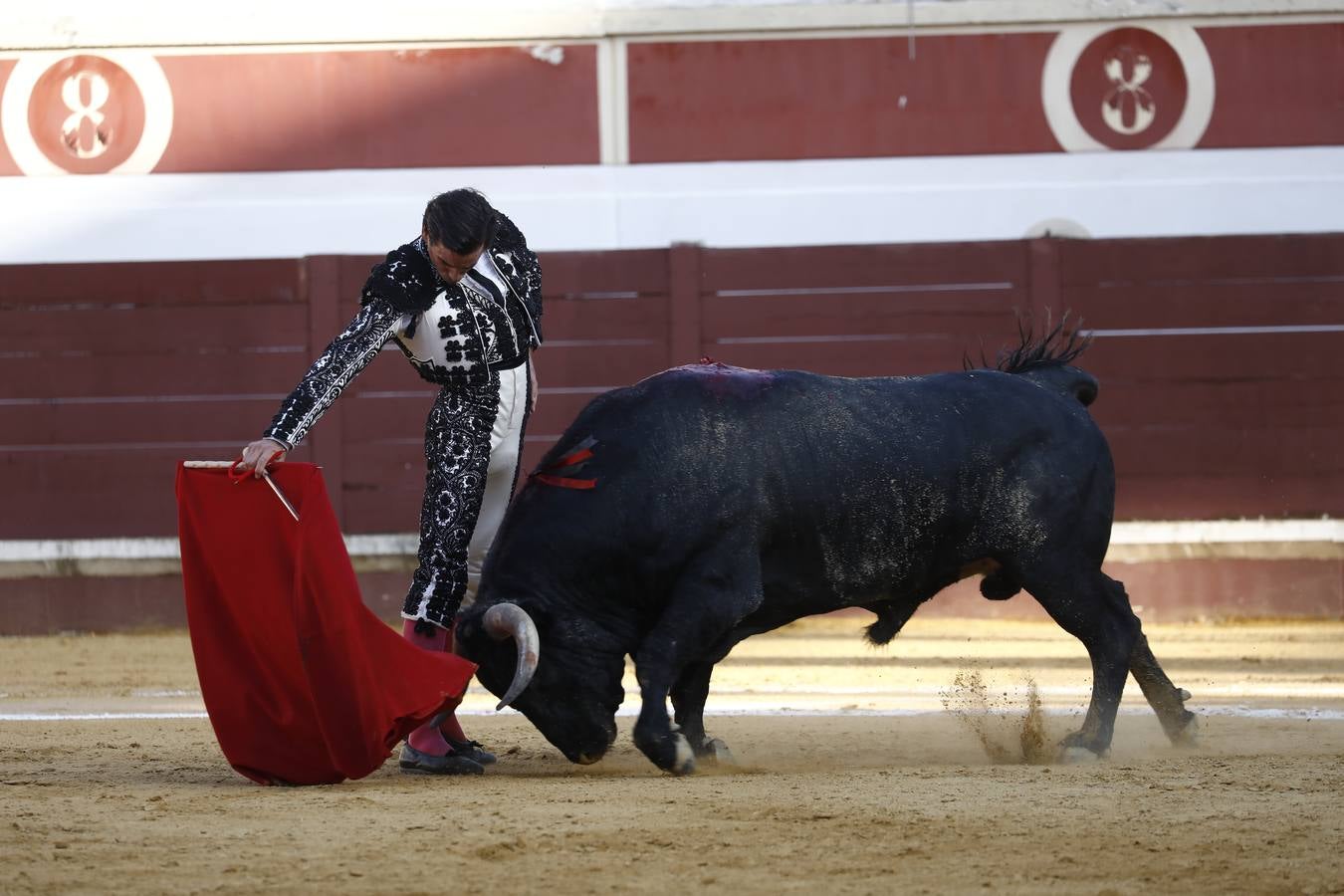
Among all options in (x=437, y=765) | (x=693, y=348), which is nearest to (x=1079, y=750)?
(x=437, y=765)

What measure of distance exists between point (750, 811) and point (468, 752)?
0.96 meters

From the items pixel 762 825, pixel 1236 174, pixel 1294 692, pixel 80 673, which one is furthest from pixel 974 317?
pixel 762 825

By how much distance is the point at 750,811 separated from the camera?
2.85 metres

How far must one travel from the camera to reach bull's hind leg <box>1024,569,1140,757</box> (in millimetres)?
3666

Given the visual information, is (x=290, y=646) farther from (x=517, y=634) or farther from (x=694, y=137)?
(x=694, y=137)

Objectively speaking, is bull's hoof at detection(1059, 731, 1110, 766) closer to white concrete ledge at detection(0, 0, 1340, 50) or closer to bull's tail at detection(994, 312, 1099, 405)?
bull's tail at detection(994, 312, 1099, 405)

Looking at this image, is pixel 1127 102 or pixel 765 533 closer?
pixel 765 533

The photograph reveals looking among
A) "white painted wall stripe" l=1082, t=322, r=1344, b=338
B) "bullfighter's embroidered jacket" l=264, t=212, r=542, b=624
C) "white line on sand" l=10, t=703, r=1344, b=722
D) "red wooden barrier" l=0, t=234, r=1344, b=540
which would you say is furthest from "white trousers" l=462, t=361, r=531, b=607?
"white painted wall stripe" l=1082, t=322, r=1344, b=338

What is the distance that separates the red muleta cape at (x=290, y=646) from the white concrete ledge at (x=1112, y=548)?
369 cm

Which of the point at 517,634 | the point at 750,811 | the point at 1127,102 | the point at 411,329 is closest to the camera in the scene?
the point at 750,811

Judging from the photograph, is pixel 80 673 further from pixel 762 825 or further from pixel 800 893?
pixel 800 893

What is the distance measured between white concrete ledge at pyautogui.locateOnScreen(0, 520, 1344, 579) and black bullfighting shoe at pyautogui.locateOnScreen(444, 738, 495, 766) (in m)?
3.44

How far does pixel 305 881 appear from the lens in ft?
7.82

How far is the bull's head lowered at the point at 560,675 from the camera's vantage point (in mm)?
3422
